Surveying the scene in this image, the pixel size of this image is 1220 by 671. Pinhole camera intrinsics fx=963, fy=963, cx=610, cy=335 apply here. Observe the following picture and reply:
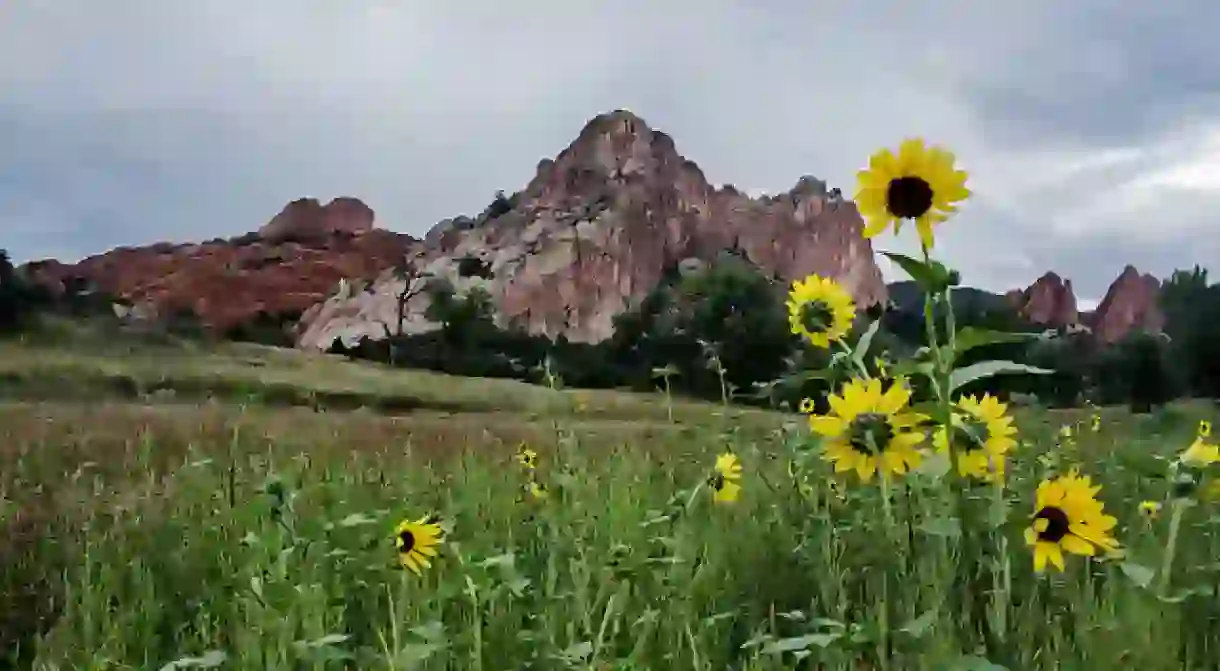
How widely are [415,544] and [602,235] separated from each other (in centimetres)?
243

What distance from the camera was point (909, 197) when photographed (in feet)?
1.88

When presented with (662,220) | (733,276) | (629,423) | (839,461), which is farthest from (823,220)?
(839,461)

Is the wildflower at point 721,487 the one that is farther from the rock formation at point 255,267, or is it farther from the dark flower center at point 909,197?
the rock formation at point 255,267

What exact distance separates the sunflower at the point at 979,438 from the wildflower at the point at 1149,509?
0.73 meters

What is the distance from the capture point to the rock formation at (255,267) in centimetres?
254

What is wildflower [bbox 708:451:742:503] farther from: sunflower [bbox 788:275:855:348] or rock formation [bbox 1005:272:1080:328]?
rock formation [bbox 1005:272:1080:328]

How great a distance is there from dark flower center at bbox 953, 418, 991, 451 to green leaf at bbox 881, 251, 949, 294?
0.08 metres

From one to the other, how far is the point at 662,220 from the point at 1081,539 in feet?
9.22

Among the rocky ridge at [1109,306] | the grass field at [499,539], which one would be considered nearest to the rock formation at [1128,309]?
the rocky ridge at [1109,306]

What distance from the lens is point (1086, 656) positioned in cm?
90

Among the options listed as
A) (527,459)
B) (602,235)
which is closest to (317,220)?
(602,235)

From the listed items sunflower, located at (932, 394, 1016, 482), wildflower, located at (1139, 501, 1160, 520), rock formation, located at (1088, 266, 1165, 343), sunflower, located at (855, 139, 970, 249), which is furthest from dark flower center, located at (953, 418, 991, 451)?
rock formation, located at (1088, 266, 1165, 343)

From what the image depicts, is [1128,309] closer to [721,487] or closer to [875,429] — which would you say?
[721,487]

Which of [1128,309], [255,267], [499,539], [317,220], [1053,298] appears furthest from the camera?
[1128,309]
